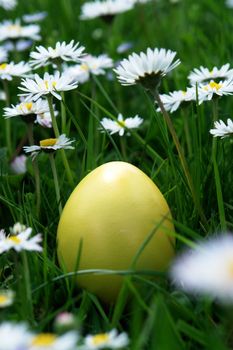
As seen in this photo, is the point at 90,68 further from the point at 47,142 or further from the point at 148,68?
the point at 148,68

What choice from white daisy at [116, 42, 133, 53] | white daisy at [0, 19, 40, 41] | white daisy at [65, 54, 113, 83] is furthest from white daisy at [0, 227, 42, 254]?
white daisy at [116, 42, 133, 53]

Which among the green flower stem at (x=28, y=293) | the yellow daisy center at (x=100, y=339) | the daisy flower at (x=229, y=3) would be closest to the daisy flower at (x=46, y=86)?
the green flower stem at (x=28, y=293)

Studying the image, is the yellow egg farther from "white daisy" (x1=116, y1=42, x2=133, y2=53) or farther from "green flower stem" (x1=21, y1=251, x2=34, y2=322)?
"white daisy" (x1=116, y1=42, x2=133, y2=53)

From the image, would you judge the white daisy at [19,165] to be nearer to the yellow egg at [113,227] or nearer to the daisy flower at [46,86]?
the daisy flower at [46,86]

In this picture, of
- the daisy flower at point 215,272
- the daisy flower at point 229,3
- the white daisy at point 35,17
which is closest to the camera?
the daisy flower at point 215,272

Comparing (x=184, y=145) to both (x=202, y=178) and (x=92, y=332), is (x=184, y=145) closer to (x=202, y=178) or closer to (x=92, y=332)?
(x=202, y=178)

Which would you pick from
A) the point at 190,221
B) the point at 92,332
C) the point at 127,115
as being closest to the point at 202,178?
the point at 190,221
